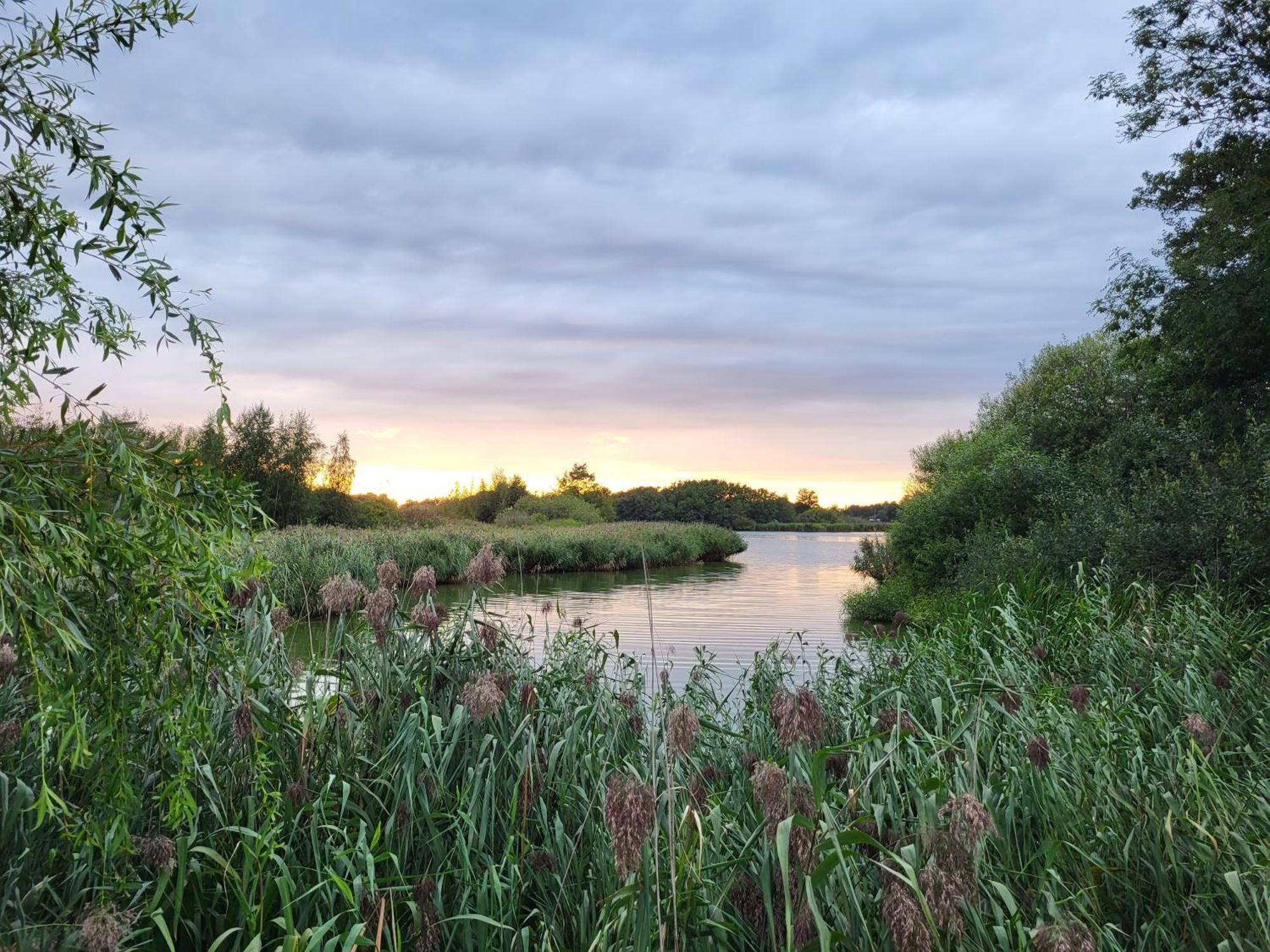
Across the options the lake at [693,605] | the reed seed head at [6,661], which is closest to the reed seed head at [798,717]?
the lake at [693,605]

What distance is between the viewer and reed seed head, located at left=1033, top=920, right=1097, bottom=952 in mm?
1470

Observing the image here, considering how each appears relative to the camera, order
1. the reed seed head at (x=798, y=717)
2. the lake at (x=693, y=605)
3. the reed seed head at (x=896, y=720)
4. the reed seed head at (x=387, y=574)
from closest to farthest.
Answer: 1. the reed seed head at (x=798, y=717)
2. the reed seed head at (x=896, y=720)
3. the reed seed head at (x=387, y=574)
4. the lake at (x=693, y=605)

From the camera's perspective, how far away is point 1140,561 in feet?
33.7

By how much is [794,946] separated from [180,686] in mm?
2163

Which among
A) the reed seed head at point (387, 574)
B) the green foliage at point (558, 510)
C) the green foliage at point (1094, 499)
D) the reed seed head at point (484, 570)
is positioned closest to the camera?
the reed seed head at point (387, 574)

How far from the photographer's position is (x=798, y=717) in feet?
7.09

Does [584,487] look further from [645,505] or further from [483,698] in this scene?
[483,698]

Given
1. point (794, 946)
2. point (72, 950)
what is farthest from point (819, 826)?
point (72, 950)

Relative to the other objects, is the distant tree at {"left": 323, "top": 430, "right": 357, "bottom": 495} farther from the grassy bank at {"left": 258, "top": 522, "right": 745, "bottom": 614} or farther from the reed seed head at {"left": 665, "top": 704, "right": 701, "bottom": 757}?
the reed seed head at {"left": 665, "top": 704, "right": 701, "bottom": 757}

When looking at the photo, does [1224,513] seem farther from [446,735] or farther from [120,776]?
[120,776]

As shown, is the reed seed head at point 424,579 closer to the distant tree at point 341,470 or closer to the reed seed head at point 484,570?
the reed seed head at point 484,570

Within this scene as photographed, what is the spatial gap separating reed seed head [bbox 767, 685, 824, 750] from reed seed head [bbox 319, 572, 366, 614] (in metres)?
2.40

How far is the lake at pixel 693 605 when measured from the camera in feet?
35.6

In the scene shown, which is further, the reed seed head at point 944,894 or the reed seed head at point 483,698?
the reed seed head at point 483,698
